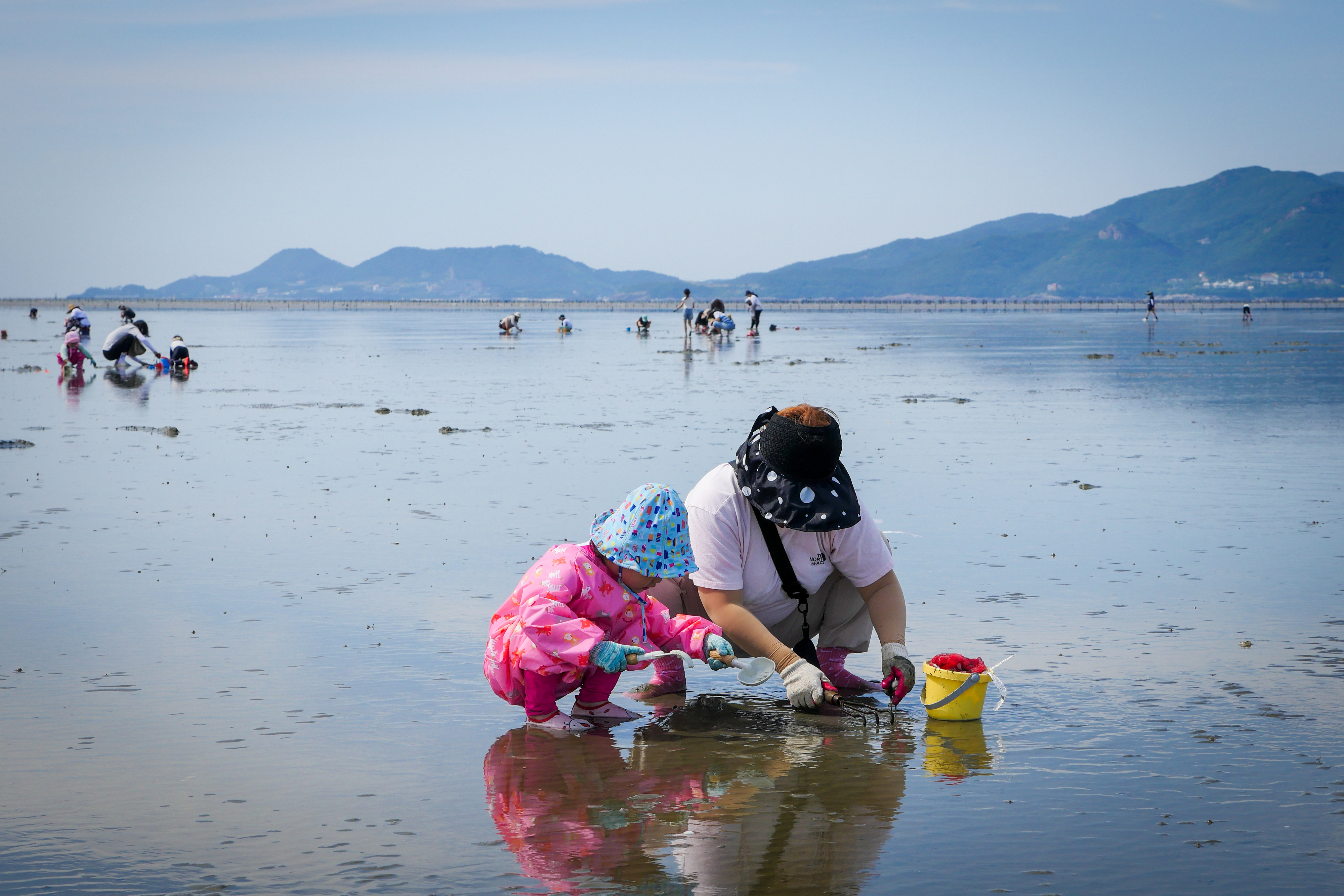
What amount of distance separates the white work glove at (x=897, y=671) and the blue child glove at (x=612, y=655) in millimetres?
1171

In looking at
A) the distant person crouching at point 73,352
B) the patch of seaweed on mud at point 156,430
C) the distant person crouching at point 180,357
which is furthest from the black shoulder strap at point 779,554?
the distant person crouching at point 73,352

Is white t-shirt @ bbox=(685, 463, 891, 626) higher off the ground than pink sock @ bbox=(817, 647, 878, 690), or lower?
higher

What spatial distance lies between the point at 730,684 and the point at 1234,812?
2.49m

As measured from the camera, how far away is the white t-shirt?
18.2 feet

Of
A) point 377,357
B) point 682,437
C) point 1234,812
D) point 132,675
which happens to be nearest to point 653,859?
point 1234,812

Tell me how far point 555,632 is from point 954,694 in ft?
5.61

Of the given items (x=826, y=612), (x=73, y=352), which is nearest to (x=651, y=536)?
(x=826, y=612)

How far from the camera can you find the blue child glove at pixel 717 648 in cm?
522

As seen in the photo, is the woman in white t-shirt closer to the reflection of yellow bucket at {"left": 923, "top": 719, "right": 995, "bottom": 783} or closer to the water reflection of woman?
the reflection of yellow bucket at {"left": 923, "top": 719, "right": 995, "bottom": 783}

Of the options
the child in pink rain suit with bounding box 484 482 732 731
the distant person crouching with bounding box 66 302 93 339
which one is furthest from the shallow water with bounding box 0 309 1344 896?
the distant person crouching with bounding box 66 302 93 339

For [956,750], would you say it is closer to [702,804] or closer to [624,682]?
[702,804]

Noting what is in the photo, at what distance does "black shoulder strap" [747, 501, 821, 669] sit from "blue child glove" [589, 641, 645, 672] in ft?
2.72

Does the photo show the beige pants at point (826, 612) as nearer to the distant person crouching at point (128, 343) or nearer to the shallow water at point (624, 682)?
the shallow water at point (624, 682)

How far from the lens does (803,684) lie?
208 inches
